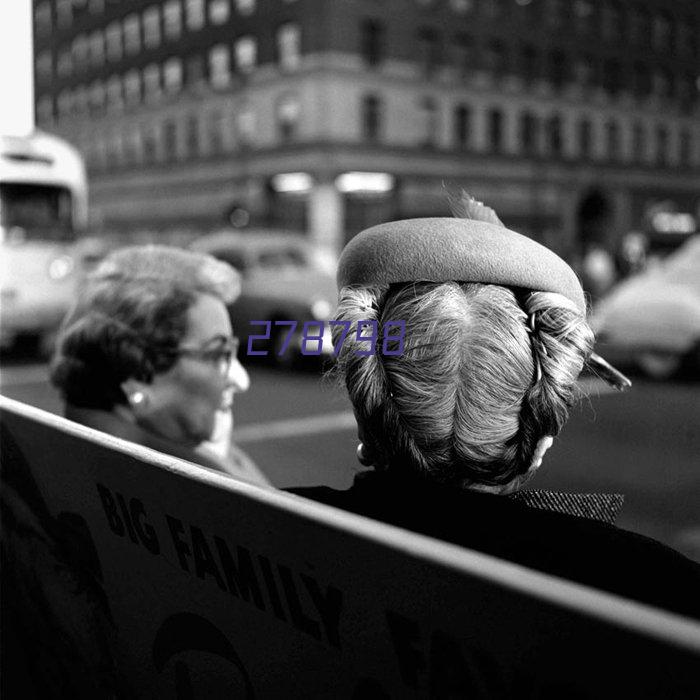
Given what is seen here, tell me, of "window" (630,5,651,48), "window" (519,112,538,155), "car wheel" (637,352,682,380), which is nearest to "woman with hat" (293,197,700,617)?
"car wheel" (637,352,682,380)

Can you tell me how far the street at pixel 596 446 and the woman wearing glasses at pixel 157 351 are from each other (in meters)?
1.47

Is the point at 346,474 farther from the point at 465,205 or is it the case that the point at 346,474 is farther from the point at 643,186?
the point at 643,186

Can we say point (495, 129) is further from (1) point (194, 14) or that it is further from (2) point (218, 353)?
(2) point (218, 353)

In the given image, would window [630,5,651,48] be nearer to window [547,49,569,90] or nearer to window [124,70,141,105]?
window [547,49,569,90]

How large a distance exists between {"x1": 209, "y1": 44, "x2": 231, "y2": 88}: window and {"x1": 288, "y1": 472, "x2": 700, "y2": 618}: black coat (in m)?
42.0

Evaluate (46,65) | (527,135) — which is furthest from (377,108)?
(46,65)

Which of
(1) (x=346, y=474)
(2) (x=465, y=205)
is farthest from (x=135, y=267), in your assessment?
(1) (x=346, y=474)

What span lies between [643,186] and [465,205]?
1797 inches

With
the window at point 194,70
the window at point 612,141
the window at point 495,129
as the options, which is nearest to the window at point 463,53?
the window at point 495,129

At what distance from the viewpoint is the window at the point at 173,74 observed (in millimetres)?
44312

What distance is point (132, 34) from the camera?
4675 cm

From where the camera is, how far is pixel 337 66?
36500 mm

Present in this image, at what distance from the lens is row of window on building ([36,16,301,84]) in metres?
38.1

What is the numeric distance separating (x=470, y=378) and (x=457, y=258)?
17 centimetres
